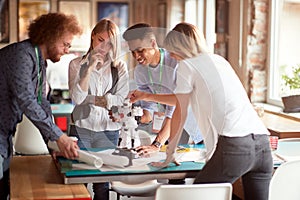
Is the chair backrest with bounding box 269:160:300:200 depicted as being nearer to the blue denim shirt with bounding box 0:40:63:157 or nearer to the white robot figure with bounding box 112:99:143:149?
the white robot figure with bounding box 112:99:143:149

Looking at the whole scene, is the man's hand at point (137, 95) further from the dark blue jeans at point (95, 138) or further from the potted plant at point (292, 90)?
the potted plant at point (292, 90)

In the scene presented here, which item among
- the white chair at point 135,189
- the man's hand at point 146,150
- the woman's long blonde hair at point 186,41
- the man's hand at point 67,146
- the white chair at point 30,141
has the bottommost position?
the white chair at point 135,189

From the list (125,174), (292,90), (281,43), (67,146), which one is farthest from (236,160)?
(281,43)

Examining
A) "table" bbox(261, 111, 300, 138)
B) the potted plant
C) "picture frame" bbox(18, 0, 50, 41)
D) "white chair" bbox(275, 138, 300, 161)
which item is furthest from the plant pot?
"picture frame" bbox(18, 0, 50, 41)

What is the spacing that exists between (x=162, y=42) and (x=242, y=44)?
9.05ft

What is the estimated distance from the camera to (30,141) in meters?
4.32

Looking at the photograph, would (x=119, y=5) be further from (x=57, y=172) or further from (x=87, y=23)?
(x=57, y=172)

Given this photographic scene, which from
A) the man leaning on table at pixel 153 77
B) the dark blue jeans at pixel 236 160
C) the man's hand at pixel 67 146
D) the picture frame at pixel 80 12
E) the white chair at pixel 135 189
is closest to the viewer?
the dark blue jeans at pixel 236 160

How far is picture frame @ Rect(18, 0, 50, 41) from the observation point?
7770mm

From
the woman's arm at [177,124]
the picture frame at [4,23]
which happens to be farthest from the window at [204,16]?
the woman's arm at [177,124]

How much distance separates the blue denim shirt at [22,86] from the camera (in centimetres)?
260

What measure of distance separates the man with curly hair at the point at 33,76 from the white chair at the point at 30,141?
4.84ft

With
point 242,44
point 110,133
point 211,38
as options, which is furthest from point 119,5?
point 110,133

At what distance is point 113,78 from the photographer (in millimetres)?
2902
